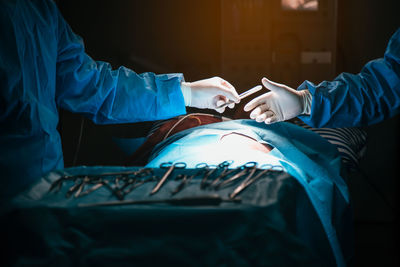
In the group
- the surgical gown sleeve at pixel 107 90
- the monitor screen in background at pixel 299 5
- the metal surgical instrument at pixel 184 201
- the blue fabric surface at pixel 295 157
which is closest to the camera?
the metal surgical instrument at pixel 184 201

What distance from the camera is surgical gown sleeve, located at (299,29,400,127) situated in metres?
1.63

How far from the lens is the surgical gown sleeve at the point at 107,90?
149 centimetres

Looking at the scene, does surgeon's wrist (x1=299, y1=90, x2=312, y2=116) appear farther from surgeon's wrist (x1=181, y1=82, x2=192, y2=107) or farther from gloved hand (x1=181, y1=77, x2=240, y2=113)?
surgeon's wrist (x1=181, y1=82, x2=192, y2=107)

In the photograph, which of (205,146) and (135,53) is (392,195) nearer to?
(205,146)

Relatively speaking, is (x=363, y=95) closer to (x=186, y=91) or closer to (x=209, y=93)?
(x=209, y=93)

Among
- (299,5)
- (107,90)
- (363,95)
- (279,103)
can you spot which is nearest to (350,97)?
(363,95)

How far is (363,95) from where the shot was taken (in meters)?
1.66

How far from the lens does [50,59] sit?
1.30 metres

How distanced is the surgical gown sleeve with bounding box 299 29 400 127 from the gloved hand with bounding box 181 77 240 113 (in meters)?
0.37

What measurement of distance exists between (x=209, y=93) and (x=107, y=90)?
1.58 ft

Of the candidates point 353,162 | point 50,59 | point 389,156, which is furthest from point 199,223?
point 389,156

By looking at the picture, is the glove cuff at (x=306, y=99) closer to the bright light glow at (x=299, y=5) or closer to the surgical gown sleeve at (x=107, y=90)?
the surgical gown sleeve at (x=107, y=90)

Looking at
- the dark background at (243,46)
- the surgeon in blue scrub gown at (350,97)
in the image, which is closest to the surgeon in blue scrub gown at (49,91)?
the surgeon in blue scrub gown at (350,97)

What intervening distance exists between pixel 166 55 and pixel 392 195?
81.4 inches
